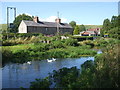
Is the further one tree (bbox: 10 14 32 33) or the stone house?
tree (bbox: 10 14 32 33)

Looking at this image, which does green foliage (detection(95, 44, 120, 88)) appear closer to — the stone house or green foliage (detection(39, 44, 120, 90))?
green foliage (detection(39, 44, 120, 90))

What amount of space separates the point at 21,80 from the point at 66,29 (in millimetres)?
49787

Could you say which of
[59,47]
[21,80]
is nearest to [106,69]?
[21,80]

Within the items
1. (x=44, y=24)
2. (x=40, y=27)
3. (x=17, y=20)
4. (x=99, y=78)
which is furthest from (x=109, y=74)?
(x=17, y=20)

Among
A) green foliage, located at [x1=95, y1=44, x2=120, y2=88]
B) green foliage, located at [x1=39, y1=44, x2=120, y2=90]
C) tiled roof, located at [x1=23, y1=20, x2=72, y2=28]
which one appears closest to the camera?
green foliage, located at [x1=39, y1=44, x2=120, y2=90]

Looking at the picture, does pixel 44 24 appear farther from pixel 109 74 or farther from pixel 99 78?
pixel 99 78

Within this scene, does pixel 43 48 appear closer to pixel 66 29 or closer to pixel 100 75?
pixel 100 75

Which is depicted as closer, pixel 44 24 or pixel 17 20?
pixel 44 24

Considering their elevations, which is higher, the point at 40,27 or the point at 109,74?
the point at 40,27

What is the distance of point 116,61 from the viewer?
7.36 m

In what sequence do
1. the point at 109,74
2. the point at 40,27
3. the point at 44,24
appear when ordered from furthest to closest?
the point at 44,24 → the point at 40,27 → the point at 109,74

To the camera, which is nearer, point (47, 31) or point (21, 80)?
point (21, 80)

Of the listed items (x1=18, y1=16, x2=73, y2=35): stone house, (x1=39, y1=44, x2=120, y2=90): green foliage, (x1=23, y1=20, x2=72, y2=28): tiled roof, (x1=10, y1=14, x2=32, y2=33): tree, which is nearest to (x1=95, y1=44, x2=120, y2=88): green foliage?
(x1=39, y1=44, x2=120, y2=90): green foliage

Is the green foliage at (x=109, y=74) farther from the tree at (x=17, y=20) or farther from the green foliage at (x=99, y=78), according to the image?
the tree at (x=17, y=20)
